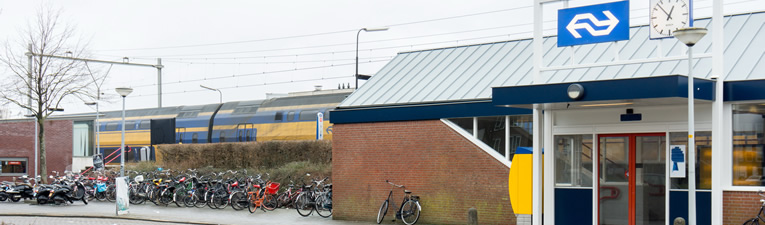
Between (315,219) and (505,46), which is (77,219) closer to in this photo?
(315,219)

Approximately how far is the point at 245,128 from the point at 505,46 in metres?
21.5

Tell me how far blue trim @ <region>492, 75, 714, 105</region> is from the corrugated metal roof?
73 centimetres

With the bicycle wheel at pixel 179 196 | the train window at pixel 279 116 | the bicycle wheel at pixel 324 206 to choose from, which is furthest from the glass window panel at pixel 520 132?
the train window at pixel 279 116

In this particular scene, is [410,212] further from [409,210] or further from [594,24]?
[594,24]

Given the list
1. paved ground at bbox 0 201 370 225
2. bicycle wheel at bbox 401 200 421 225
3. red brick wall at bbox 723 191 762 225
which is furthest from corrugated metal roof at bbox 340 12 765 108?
paved ground at bbox 0 201 370 225

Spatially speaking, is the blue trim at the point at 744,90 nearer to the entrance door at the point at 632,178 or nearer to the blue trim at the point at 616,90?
the blue trim at the point at 616,90

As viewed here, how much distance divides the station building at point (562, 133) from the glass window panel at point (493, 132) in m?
0.02

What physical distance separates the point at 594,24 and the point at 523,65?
396cm

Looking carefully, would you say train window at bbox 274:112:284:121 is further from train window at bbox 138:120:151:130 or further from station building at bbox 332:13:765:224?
station building at bbox 332:13:765:224

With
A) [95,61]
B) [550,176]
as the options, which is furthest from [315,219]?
[95,61]

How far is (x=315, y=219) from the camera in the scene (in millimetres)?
19016

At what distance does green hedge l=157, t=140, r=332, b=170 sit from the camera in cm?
2703

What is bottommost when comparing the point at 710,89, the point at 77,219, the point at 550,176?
the point at 77,219

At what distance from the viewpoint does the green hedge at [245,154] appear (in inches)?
1064
